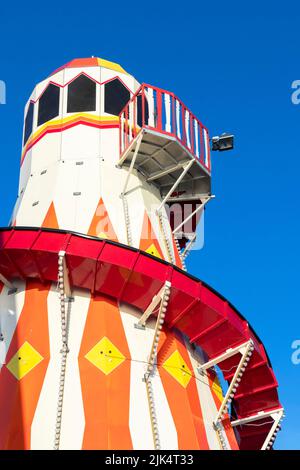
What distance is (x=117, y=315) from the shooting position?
16.8 m

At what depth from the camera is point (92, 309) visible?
16656 mm

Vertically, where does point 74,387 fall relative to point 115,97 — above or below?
below

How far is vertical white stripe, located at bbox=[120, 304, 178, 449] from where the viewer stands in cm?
1479

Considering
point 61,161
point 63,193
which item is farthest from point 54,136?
point 63,193

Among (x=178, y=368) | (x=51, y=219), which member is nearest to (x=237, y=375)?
(x=178, y=368)

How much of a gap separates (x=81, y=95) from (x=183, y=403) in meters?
11.5

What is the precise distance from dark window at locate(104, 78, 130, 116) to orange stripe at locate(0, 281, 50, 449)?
7.71 meters

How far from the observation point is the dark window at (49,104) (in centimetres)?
2272

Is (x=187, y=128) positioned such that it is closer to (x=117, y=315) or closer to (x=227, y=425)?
(x=117, y=315)

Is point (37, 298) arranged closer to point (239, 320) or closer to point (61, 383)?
point (61, 383)

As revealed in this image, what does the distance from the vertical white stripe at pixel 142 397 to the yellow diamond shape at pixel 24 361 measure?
2.30 m

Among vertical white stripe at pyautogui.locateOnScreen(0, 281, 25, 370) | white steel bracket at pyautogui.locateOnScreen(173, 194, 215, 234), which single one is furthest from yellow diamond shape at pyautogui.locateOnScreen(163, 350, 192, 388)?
white steel bracket at pyautogui.locateOnScreen(173, 194, 215, 234)

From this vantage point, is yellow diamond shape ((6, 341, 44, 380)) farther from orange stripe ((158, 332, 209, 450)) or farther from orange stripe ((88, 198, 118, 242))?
orange stripe ((88, 198, 118, 242))

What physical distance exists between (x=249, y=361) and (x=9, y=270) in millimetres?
6835
